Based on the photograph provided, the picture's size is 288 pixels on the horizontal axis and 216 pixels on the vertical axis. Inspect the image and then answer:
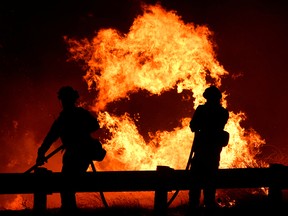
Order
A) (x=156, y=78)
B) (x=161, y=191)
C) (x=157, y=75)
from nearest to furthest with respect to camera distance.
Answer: (x=161, y=191)
(x=157, y=75)
(x=156, y=78)

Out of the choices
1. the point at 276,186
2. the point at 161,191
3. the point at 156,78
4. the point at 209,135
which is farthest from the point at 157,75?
the point at 161,191

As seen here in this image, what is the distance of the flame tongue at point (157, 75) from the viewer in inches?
537

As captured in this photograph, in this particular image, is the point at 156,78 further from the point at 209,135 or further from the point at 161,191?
the point at 161,191

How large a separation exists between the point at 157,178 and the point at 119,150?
10.8m

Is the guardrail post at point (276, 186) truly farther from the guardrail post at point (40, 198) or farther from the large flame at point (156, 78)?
the large flame at point (156, 78)

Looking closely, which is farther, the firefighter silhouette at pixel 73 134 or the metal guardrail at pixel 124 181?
the firefighter silhouette at pixel 73 134

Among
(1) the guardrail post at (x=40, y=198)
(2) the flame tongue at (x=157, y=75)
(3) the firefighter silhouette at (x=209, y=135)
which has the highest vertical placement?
(2) the flame tongue at (x=157, y=75)

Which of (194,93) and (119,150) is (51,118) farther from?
(194,93)

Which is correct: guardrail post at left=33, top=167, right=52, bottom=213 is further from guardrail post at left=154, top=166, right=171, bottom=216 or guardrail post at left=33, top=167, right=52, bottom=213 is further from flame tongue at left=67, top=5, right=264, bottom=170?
flame tongue at left=67, top=5, right=264, bottom=170

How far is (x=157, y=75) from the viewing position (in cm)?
1450

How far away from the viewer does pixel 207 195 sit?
5137 millimetres

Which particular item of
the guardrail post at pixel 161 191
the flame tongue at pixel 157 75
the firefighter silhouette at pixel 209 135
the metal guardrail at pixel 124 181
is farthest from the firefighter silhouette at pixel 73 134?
the flame tongue at pixel 157 75

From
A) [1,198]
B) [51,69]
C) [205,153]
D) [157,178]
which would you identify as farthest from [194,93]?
[1,198]

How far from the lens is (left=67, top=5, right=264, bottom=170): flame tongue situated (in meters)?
13.6
